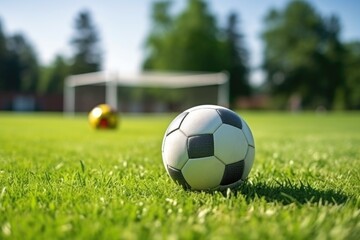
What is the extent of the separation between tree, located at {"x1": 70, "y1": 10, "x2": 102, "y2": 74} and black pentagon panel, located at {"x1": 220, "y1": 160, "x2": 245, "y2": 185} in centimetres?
6534

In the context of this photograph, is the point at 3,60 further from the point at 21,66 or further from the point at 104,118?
the point at 104,118

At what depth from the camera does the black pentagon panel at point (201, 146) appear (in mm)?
3090

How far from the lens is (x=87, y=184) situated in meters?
3.41

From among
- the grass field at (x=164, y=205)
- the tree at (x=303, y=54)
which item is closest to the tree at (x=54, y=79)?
the tree at (x=303, y=54)

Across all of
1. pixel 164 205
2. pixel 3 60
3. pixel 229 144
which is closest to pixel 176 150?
pixel 229 144

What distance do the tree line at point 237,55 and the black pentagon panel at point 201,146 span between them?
175ft

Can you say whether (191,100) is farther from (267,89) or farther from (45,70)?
(45,70)

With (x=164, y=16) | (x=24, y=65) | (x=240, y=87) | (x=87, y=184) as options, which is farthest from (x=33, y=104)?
(x=87, y=184)

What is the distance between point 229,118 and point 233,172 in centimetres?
44

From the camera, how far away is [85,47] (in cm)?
6981

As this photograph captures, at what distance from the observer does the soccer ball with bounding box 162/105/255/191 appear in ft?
10.1

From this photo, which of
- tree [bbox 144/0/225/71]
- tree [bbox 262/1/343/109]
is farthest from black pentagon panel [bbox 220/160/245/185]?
tree [bbox 262/1/343/109]

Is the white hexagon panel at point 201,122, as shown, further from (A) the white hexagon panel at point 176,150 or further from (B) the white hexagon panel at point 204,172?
(B) the white hexagon panel at point 204,172

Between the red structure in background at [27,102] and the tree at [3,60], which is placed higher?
the tree at [3,60]
